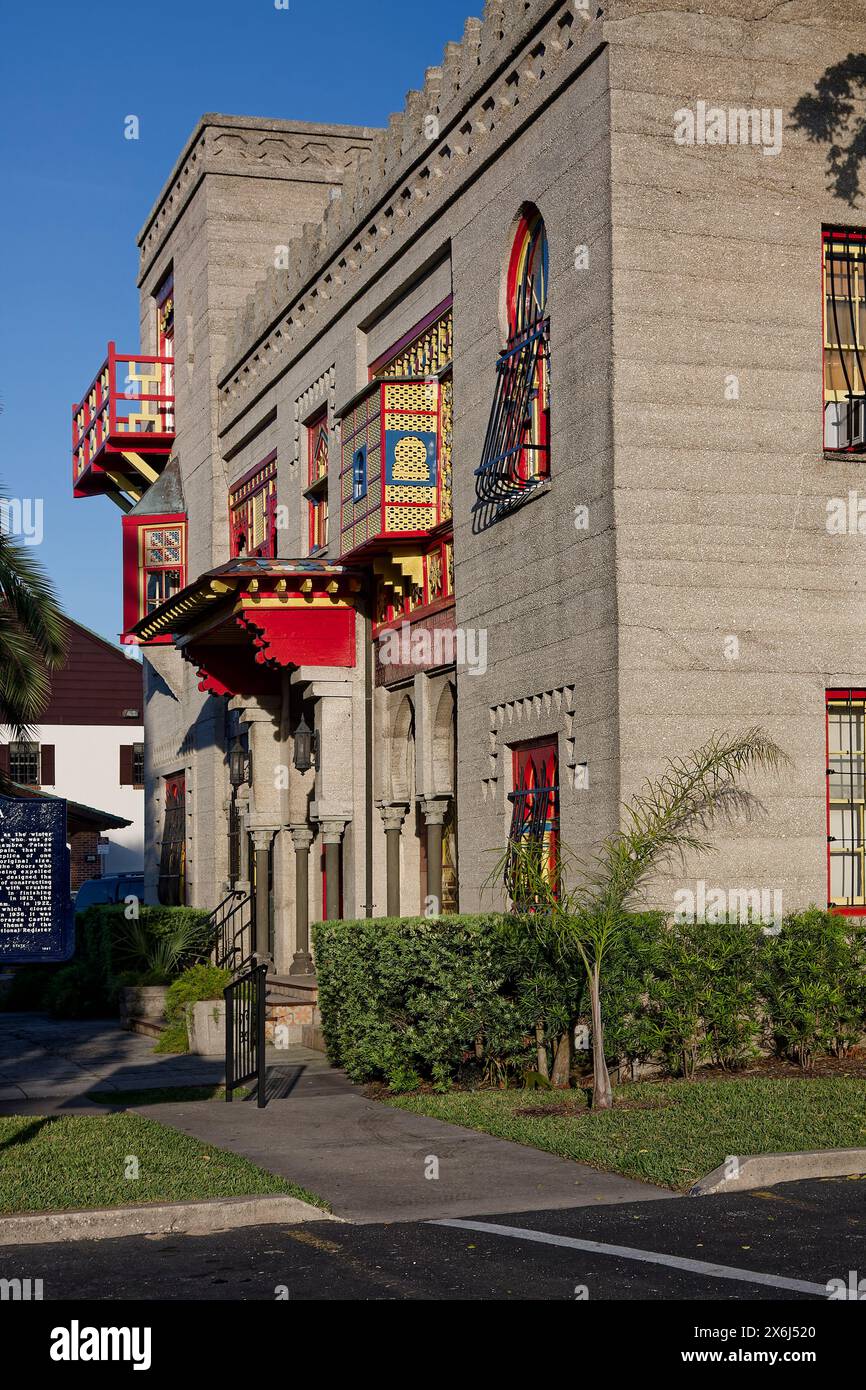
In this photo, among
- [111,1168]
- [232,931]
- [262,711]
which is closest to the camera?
[111,1168]

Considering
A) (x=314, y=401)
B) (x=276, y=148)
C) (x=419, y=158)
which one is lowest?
(x=314, y=401)

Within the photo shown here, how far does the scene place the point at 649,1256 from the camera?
818 centimetres

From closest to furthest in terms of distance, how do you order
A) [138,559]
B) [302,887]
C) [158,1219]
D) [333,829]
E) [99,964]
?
[158,1219], [333,829], [302,887], [99,964], [138,559]

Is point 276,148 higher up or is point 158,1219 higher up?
point 276,148

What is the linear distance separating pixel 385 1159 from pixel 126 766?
50574mm

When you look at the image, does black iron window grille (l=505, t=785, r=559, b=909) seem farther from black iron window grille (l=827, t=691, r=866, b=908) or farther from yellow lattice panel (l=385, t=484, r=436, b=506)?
yellow lattice panel (l=385, t=484, r=436, b=506)

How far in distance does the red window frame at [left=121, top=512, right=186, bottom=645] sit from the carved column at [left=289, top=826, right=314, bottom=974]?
24.0 ft

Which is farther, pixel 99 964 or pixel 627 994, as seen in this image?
pixel 99 964

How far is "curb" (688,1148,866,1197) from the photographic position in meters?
9.90

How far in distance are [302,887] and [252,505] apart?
24.0 ft

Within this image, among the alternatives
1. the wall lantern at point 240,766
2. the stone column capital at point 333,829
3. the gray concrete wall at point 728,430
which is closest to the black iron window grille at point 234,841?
the wall lantern at point 240,766

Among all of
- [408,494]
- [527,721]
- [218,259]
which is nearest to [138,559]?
[218,259]

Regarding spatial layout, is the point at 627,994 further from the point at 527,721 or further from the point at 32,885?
the point at 32,885

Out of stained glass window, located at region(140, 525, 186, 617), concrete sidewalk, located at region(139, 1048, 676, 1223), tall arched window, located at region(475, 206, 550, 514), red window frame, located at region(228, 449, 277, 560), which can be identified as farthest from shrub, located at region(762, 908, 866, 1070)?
stained glass window, located at region(140, 525, 186, 617)
